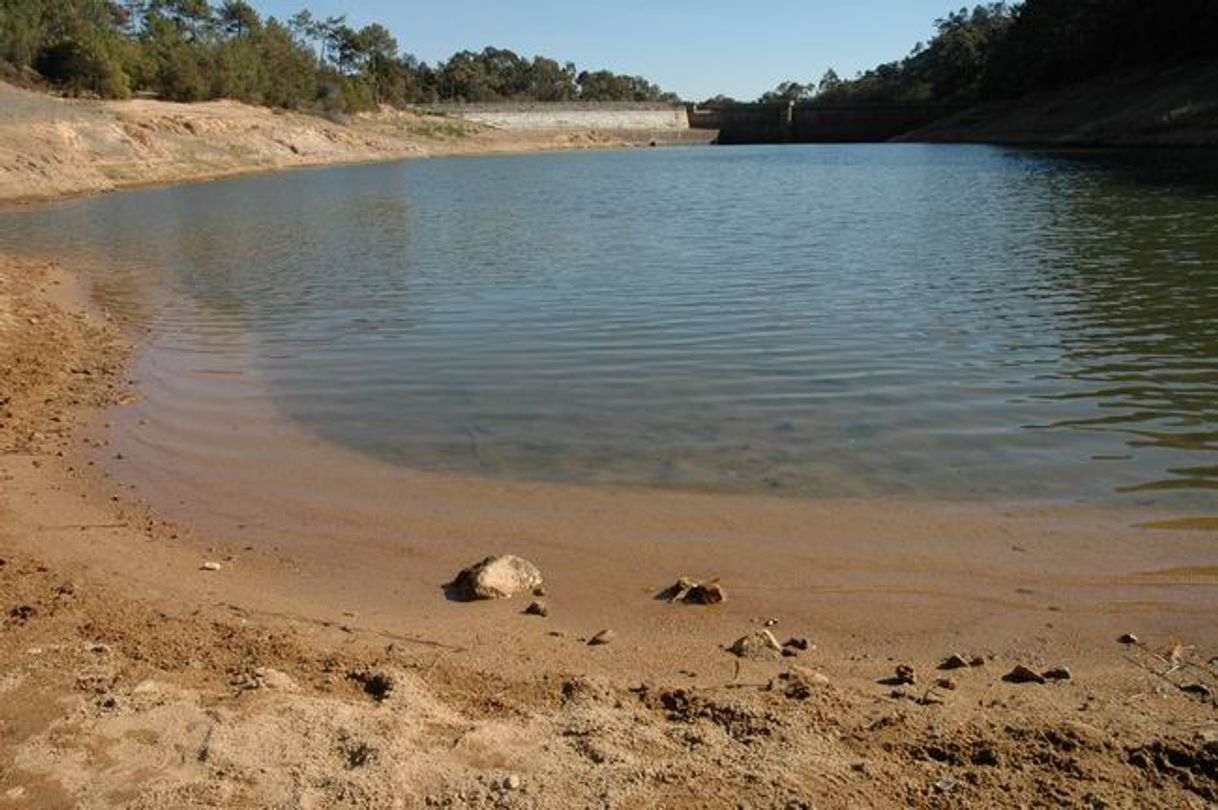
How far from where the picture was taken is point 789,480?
8.19 meters

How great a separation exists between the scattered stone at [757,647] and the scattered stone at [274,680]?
85.9 inches

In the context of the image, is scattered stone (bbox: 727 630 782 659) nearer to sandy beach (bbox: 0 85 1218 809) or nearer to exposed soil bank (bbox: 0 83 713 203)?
sandy beach (bbox: 0 85 1218 809)

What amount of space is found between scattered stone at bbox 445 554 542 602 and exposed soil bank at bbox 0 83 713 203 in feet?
136

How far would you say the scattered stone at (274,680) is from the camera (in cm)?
482

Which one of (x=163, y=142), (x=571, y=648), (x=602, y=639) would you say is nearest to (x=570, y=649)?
(x=571, y=648)

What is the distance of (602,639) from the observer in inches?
220

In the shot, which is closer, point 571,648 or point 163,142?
point 571,648

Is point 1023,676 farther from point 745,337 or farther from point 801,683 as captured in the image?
point 745,337

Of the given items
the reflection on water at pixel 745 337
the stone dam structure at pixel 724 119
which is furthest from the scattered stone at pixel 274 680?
the stone dam structure at pixel 724 119

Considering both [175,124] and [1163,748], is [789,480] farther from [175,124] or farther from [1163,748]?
[175,124]

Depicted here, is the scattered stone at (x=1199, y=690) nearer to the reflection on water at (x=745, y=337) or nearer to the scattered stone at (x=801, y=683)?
the scattered stone at (x=801, y=683)

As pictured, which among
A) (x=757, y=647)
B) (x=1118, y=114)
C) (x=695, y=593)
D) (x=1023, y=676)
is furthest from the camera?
(x=1118, y=114)

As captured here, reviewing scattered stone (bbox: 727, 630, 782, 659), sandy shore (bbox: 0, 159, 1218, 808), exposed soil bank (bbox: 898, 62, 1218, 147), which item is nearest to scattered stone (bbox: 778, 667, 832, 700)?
sandy shore (bbox: 0, 159, 1218, 808)

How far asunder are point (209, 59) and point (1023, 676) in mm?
98329
